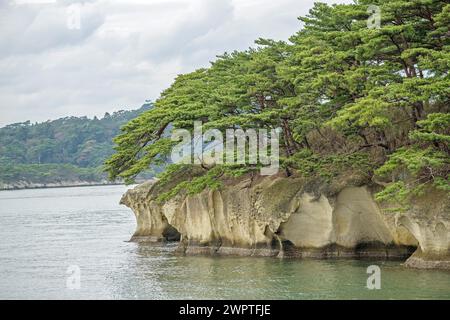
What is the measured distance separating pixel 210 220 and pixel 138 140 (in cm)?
603

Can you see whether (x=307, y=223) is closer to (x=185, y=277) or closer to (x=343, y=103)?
(x=343, y=103)

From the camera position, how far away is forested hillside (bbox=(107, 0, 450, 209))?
27609 millimetres

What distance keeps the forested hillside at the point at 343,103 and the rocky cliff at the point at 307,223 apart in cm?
97

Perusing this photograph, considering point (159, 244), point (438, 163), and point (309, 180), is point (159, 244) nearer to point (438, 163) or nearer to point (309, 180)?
point (309, 180)

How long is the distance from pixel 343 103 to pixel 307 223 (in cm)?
559

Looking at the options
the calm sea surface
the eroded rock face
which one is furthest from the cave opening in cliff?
the eroded rock face

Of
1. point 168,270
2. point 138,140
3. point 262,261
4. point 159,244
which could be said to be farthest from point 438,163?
point 159,244

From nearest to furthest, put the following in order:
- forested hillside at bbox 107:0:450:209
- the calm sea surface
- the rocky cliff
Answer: the calm sea surface, forested hillside at bbox 107:0:450:209, the rocky cliff

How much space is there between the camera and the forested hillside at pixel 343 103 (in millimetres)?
27609

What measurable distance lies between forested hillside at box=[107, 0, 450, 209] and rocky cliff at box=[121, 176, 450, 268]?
3.19 ft

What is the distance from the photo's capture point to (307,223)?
3400cm

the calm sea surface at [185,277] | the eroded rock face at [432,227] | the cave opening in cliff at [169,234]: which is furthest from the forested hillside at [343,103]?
the cave opening in cliff at [169,234]

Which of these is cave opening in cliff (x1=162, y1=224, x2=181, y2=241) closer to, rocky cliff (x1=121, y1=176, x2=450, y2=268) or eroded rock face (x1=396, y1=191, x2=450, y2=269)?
rocky cliff (x1=121, y1=176, x2=450, y2=268)
